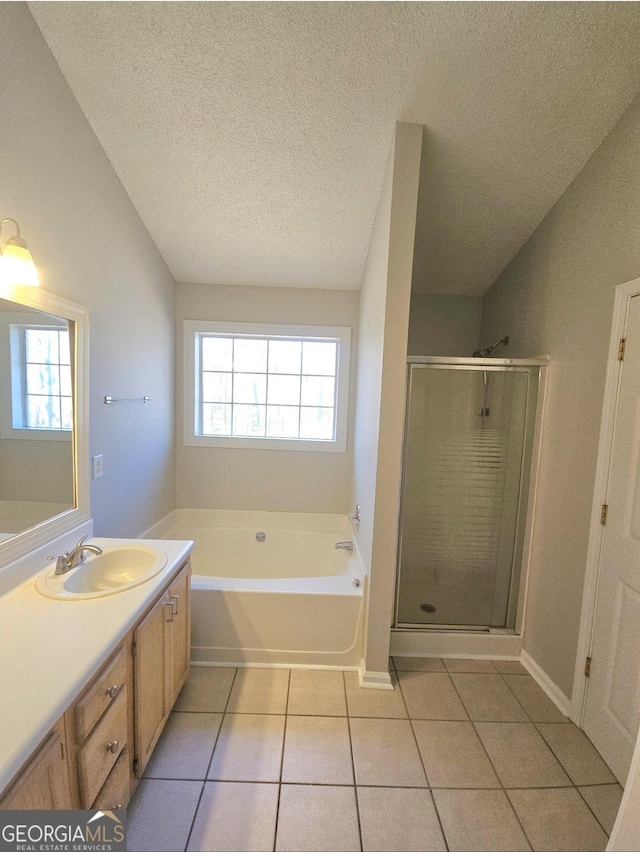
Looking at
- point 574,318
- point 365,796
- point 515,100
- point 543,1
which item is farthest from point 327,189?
point 365,796

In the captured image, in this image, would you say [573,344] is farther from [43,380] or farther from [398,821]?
[43,380]

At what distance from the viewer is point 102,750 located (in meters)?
0.97

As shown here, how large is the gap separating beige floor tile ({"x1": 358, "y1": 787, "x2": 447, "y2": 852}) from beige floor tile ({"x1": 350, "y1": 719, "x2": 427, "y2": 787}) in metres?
0.04

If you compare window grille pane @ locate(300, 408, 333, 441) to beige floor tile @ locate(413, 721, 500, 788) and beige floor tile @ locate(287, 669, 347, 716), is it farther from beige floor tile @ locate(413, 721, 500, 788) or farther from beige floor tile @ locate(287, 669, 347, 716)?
beige floor tile @ locate(413, 721, 500, 788)

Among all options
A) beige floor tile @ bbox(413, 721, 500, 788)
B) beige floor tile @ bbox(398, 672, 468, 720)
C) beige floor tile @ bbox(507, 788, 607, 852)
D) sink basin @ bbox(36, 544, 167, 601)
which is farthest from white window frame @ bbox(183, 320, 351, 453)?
beige floor tile @ bbox(507, 788, 607, 852)

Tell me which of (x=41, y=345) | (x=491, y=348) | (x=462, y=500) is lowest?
(x=462, y=500)

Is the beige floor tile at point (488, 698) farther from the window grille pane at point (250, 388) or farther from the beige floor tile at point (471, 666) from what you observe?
the window grille pane at point (250, 388)

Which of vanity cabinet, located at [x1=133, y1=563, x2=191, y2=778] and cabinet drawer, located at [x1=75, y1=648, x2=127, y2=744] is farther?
vanity cabinet, located at [x1=133, y1=563, x2=191, y2=778]

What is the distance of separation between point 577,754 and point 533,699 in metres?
0.28

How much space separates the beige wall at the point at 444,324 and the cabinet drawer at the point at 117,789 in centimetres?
293

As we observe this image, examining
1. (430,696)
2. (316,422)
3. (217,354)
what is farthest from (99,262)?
(430,696)

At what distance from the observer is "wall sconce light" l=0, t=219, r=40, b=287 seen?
114 centimetres

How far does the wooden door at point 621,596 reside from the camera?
1.35m

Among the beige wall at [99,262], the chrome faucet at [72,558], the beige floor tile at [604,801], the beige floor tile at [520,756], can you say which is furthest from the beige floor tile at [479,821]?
the beige wall at [99,262]
